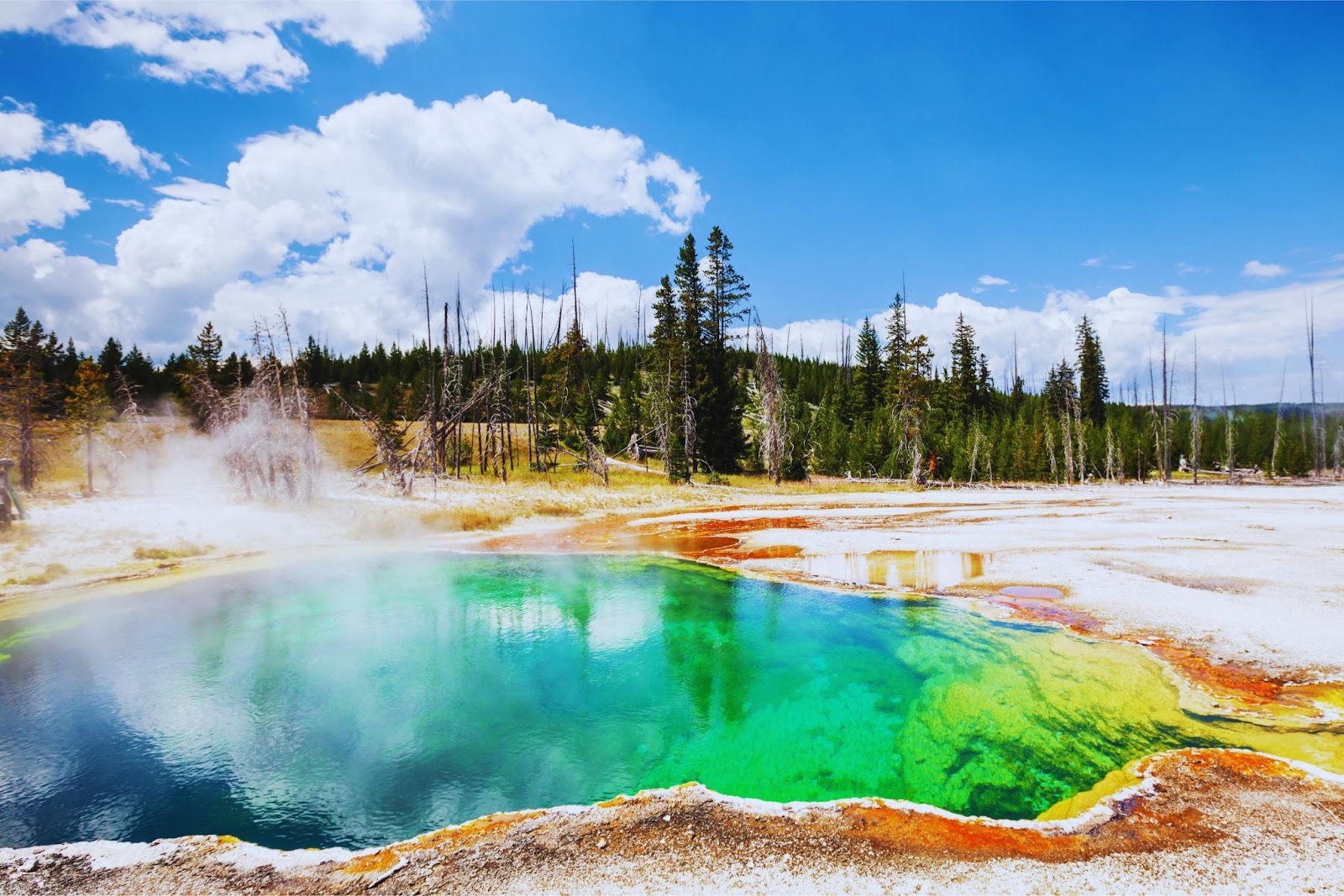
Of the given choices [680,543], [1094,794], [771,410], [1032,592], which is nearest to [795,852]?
[1094,794]

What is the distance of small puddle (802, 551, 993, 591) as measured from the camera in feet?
47.1

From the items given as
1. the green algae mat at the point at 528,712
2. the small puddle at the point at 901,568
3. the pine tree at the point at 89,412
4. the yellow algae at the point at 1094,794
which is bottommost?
the green algae mat at the point at 528,712

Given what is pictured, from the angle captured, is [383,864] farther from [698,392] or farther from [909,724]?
[698,392]

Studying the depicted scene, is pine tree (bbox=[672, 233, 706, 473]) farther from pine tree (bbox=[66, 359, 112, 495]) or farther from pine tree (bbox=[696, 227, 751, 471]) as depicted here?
pine tree (bbox=[66, 359, 112, 495])

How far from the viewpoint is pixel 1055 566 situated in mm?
14875

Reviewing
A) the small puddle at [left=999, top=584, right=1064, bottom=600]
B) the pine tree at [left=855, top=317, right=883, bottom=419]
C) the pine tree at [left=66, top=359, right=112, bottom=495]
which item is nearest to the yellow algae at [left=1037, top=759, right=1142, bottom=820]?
the small puddle at [left=999, top=584, right=1064, bottom=600]

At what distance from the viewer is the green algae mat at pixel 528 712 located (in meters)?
6.14

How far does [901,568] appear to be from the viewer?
15.8 meters

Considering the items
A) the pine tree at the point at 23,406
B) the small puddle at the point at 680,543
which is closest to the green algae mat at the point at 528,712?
the small puddle at the point at 680,543

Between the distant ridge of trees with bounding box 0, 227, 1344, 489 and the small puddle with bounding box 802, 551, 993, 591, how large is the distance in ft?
60.2

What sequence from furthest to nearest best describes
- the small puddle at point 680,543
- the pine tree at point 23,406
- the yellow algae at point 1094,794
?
the pine tree at point 23,406 < the small puddle at point 680,543 < the yellow algae at point 1094,794

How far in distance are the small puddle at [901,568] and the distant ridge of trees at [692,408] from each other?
1835 centimetres

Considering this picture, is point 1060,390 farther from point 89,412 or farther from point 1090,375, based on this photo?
point 89,412

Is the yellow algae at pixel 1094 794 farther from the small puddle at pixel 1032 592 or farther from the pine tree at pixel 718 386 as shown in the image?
the pine tree at pixel 718 386
